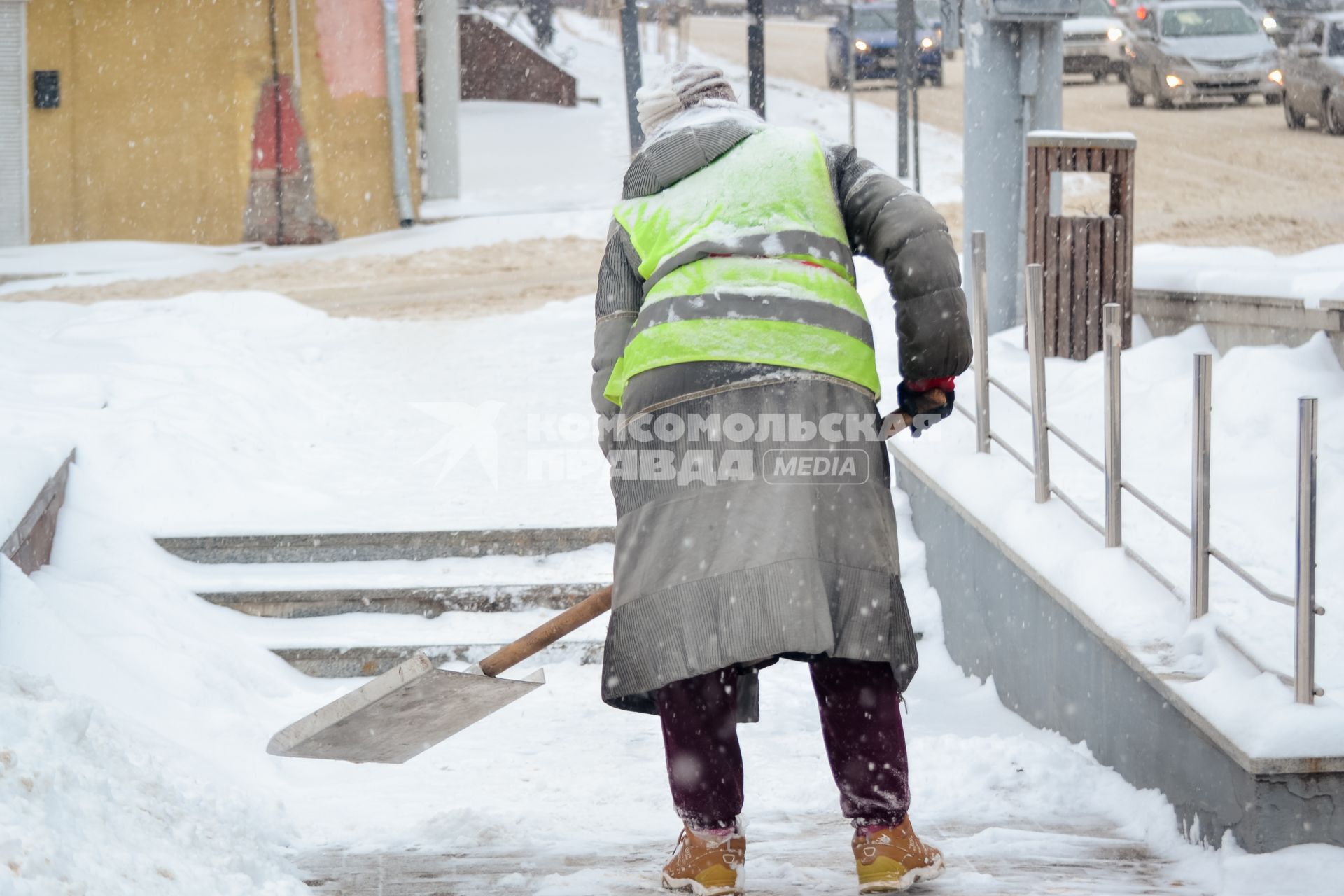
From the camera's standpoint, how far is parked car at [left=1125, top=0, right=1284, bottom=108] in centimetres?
1984

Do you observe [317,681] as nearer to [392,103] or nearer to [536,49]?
[392,103]

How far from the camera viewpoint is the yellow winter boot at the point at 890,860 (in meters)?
2.84

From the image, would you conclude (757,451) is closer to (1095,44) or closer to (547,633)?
(547,633)

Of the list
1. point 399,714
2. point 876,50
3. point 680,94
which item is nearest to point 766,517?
point 680,94

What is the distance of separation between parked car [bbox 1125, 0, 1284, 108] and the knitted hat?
1827cm

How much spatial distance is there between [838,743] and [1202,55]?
19.6 m

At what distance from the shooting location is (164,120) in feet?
50.1

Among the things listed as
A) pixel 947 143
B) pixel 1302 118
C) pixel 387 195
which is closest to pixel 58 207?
pixel 387 195

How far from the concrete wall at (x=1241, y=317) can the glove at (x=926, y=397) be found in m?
2.80

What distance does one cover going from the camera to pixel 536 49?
2644cm

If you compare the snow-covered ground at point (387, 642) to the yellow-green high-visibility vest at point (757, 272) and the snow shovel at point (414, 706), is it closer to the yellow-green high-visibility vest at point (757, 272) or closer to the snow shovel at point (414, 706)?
the snow shovel at point (414, 706)

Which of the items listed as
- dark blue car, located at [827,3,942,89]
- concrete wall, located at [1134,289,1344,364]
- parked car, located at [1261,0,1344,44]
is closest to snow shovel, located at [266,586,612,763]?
concrete wall, located at [1134,289,1344,364]

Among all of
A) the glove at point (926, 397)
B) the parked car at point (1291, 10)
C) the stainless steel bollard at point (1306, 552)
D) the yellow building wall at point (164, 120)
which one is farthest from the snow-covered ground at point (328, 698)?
the parked car at point (1291, 10)

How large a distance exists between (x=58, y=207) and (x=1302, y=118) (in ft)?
45.9
